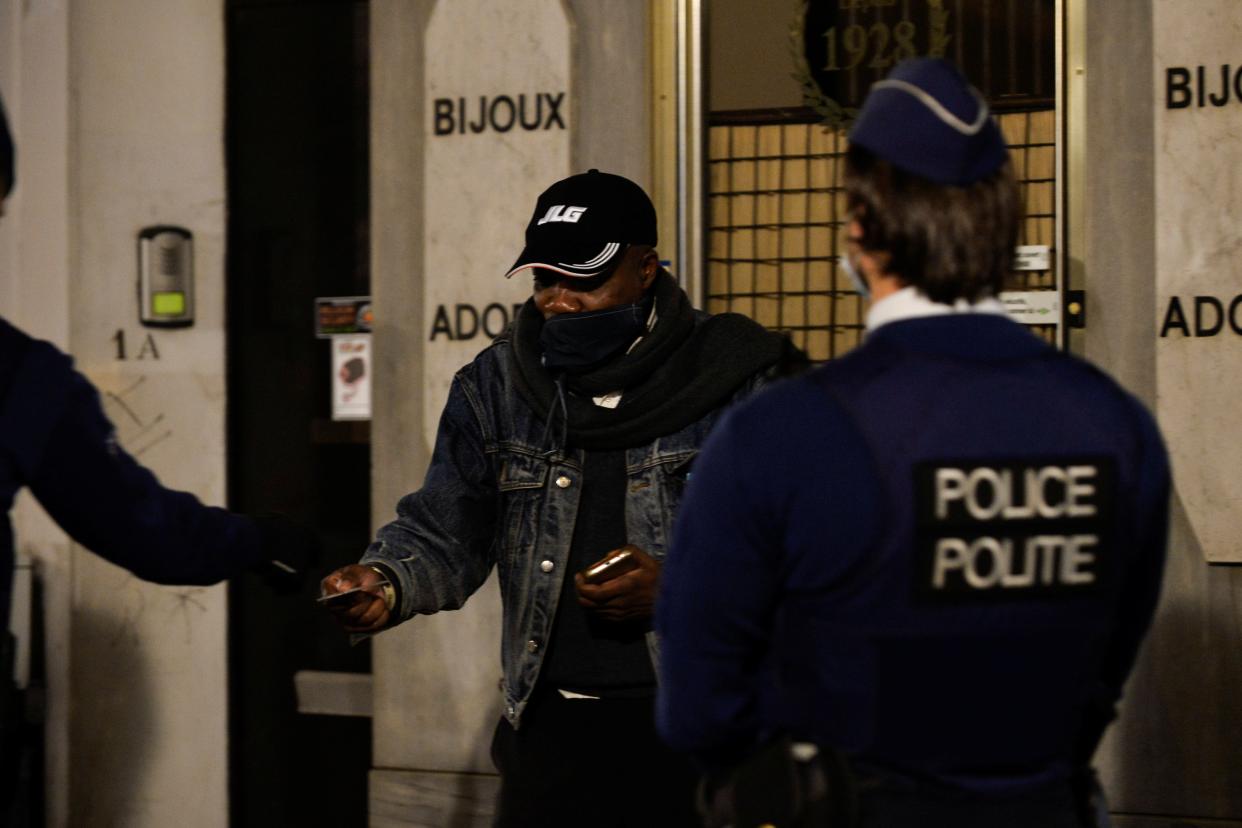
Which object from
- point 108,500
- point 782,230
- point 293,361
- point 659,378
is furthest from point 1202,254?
point 108,500

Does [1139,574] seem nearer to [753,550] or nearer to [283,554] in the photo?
[753,550]

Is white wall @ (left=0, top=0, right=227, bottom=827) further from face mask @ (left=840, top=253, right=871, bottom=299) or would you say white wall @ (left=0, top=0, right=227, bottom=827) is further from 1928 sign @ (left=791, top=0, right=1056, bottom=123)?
face mask @ (left=840, top=253, right=871, bottom=299)

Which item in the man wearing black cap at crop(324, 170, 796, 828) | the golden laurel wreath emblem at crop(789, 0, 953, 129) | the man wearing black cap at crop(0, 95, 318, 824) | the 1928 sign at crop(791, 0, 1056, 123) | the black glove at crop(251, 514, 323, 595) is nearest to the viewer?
the man wearing black cap at crop(0, 95, 318, 824)

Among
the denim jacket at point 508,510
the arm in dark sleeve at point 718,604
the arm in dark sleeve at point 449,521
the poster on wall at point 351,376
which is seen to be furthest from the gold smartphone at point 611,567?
the poster on wall at point 351,376

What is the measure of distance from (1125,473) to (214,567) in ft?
5.17

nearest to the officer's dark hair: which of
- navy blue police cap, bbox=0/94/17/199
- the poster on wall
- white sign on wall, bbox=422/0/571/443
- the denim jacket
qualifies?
the denim jacket

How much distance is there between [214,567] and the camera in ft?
9.37

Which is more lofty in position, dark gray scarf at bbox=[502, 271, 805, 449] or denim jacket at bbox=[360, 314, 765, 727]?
dark gray scarf at bbox=[502, 271, 805, 449]

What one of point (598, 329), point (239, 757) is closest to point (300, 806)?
point (239, 757)

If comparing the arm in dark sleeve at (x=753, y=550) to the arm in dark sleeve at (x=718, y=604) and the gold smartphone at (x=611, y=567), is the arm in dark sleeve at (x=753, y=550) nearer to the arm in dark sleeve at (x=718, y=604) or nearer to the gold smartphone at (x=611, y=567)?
the arm in dark sleeve at (x=718, y=604)

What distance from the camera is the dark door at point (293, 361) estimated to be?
5805 mm

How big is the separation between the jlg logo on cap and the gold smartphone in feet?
2.32

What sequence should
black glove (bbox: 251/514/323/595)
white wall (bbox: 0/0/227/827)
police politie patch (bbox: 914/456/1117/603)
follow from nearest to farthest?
police politie patch (bbox: 914/456/1117/603)
black glove (bbox: 251/514/323/595)
white wall (bbox: 0/0/227/827)

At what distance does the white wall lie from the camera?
5.88 meters
